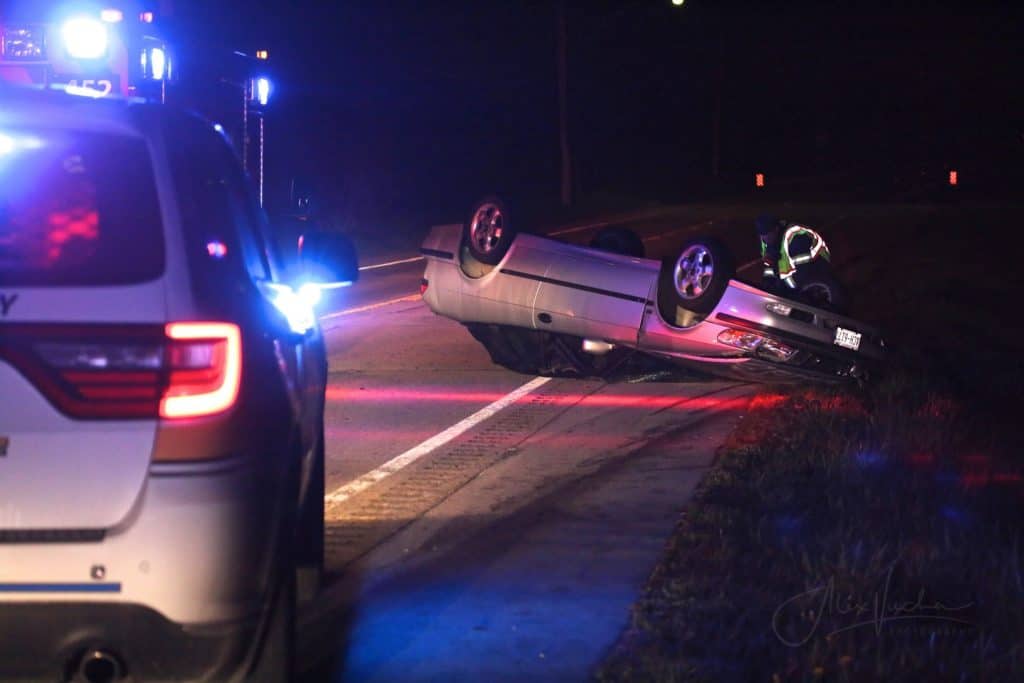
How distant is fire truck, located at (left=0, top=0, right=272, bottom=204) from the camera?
12.8 m

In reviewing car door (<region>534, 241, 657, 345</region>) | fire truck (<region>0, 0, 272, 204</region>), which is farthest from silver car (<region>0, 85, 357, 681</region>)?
fire truck (<region>0, 0, 272, 204</region>)

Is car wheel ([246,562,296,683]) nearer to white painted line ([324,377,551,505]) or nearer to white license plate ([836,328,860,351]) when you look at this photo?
white painted line ([324,377,551,505])

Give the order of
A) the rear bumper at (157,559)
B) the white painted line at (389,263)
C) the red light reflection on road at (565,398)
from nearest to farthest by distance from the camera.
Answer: the rear bumper at (157,559) → the red light reflection on road at (565,398) → the white painted line at (389,263)

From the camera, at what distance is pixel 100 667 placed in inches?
159

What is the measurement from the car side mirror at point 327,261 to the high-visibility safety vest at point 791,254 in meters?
7.64

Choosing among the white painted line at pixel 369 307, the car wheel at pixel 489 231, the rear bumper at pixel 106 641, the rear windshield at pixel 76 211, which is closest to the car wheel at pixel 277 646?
the rear bumper at pixel 106 641

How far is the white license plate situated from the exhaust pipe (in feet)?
27.9

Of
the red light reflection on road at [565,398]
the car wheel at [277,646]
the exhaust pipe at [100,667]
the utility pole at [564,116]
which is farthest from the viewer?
the utility pole at [564,116]

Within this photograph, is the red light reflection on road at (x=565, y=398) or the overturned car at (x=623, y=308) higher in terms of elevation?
the overturned car at (x=623, y=308)

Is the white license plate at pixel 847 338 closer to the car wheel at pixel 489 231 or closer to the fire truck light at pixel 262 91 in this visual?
the car wheel at pixel 489 231

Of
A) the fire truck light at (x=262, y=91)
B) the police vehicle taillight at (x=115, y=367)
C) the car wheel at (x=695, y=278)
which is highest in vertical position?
the fire truck light at (x=262, y=91)

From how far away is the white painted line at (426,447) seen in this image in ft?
29.6
